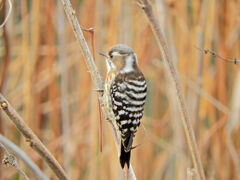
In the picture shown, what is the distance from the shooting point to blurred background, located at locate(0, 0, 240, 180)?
1635 mm

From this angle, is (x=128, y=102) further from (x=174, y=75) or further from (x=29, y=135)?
(x=29, y=135)

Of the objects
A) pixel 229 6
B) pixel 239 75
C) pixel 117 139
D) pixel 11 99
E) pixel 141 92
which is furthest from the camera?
pixel 11 99

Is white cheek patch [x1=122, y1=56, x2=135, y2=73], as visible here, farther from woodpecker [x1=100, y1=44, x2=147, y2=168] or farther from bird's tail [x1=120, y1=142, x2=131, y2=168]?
bird's tail [x1=120, y1=142, x2=131, y2=168]

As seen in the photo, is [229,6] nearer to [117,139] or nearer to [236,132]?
[236,132]

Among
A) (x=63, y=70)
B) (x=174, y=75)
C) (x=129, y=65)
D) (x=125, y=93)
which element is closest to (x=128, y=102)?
(x=125, y=93)

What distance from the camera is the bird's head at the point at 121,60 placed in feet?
4.42

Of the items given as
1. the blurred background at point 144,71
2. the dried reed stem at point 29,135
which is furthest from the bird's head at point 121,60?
the dried reed stem at point 29,135

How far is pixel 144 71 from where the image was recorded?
1.92 m

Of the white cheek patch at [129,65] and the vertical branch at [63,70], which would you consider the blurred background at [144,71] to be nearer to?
the vertical branch at [63,70]

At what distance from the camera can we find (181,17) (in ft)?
5.75

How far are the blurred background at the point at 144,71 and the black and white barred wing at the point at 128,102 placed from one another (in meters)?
0.26

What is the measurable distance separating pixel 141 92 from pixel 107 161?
28.4 inches

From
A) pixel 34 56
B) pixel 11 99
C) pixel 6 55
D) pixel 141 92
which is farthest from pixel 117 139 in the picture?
pixel 11 99

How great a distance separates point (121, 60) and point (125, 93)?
5.5 inches
